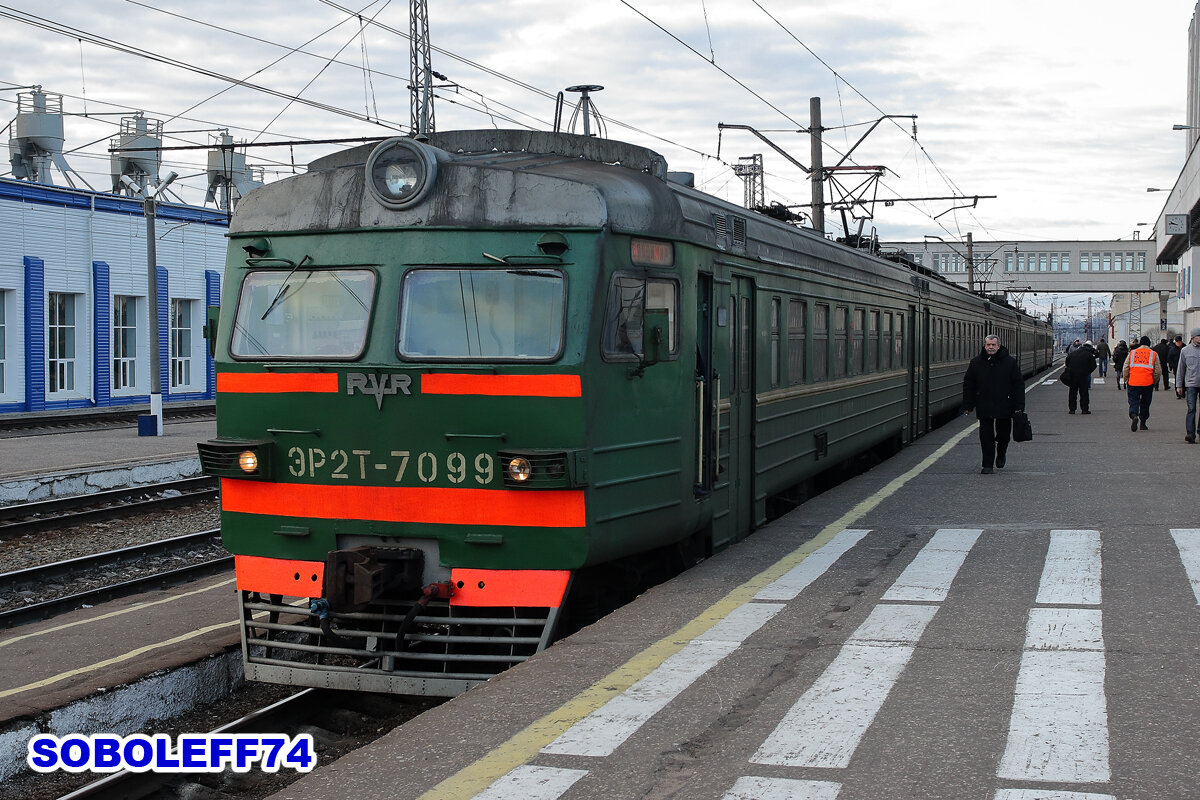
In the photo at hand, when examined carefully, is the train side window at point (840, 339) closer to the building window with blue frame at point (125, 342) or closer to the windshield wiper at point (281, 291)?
the windshield wiper at point (281, 291)

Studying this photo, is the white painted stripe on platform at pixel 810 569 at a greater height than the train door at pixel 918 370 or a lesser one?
lesser

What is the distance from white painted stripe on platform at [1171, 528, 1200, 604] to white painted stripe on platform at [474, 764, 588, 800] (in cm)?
433

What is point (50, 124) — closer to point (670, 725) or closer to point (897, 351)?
point (897, 351)

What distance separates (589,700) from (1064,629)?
105 inches

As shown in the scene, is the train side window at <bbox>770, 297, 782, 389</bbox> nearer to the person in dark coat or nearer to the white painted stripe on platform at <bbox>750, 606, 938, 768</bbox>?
the white painted stripe on platform at <bbox>750, 606, 938, 768</bbox>

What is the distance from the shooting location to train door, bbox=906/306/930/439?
61.0 ft

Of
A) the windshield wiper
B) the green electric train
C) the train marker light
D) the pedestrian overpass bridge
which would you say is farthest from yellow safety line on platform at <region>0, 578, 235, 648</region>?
the pedestrian overpass bridge

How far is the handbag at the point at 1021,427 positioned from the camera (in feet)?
46.3

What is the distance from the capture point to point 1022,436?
46.4ft

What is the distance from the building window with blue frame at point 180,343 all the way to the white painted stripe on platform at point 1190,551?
116ft

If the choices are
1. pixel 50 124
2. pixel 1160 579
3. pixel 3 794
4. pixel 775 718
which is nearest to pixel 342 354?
pixel 3 794

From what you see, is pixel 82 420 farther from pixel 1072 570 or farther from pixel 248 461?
pixel 1072 570

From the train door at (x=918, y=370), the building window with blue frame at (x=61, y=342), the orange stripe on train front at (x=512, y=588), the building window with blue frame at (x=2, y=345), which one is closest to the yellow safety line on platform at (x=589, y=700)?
the orange stripe on train front at (x=512, y=588)

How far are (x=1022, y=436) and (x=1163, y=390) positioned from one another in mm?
27213
